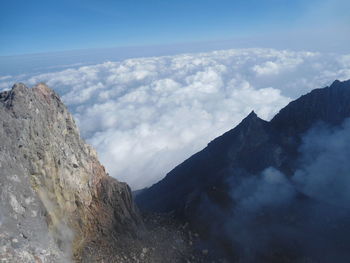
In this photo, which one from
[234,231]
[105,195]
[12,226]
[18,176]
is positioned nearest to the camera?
[12,226]

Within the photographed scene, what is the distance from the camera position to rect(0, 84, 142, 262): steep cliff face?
35250 mm

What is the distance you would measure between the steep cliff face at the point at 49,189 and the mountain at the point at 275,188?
63.3ft

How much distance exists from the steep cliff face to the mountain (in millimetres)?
19292

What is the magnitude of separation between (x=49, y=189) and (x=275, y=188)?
160ft

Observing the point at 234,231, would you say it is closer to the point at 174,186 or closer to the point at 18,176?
the point at 174,186

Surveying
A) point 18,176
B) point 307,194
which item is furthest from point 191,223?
point 18,176

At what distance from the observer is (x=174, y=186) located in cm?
8444

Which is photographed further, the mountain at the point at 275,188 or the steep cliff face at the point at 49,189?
the mountain at the point at 275,188

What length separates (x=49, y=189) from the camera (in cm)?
4322

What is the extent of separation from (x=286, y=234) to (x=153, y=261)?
2586 cm

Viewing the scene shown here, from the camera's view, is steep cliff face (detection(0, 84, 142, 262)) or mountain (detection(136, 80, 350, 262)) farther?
mountain (detection(136, 80, 350, 262))

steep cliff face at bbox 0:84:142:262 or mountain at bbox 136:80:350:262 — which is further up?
steep cliff face at bbox 0:84:142:262

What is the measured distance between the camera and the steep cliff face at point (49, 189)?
116ft

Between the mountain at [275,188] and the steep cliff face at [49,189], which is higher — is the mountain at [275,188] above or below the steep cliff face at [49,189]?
below
